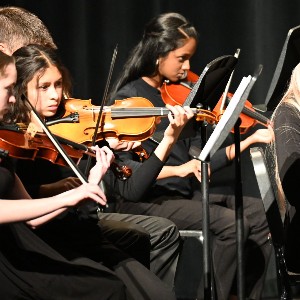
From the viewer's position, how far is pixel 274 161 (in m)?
2.38

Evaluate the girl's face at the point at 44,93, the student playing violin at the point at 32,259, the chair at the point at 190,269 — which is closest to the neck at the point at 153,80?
the girl's face at the point at 44,93

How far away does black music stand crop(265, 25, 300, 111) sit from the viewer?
84.9 inches

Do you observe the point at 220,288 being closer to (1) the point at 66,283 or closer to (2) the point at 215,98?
(2) the point at 215,98

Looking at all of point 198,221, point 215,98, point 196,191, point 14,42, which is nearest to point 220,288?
point 198,221

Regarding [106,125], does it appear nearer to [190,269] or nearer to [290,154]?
[290,154]

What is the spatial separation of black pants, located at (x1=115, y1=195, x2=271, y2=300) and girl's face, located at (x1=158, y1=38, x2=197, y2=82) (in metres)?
0.50

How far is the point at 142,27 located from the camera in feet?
11.7

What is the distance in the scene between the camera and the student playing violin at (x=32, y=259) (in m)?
1.85

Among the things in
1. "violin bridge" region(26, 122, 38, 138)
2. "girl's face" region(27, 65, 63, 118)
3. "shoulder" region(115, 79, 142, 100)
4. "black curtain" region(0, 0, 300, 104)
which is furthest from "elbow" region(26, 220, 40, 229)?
"black curtain" region(0, 0, 300, 104)

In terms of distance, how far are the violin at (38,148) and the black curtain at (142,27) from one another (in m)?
1.41

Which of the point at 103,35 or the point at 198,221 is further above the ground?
the point at 103,35

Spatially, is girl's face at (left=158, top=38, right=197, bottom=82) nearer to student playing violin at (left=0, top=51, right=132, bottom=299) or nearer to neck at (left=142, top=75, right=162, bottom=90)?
neck at (left=142, top=75, right=162, bottom=90)

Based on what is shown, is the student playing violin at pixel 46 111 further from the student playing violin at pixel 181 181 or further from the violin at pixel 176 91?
the violin at pixel 176 91

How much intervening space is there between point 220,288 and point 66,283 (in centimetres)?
92
